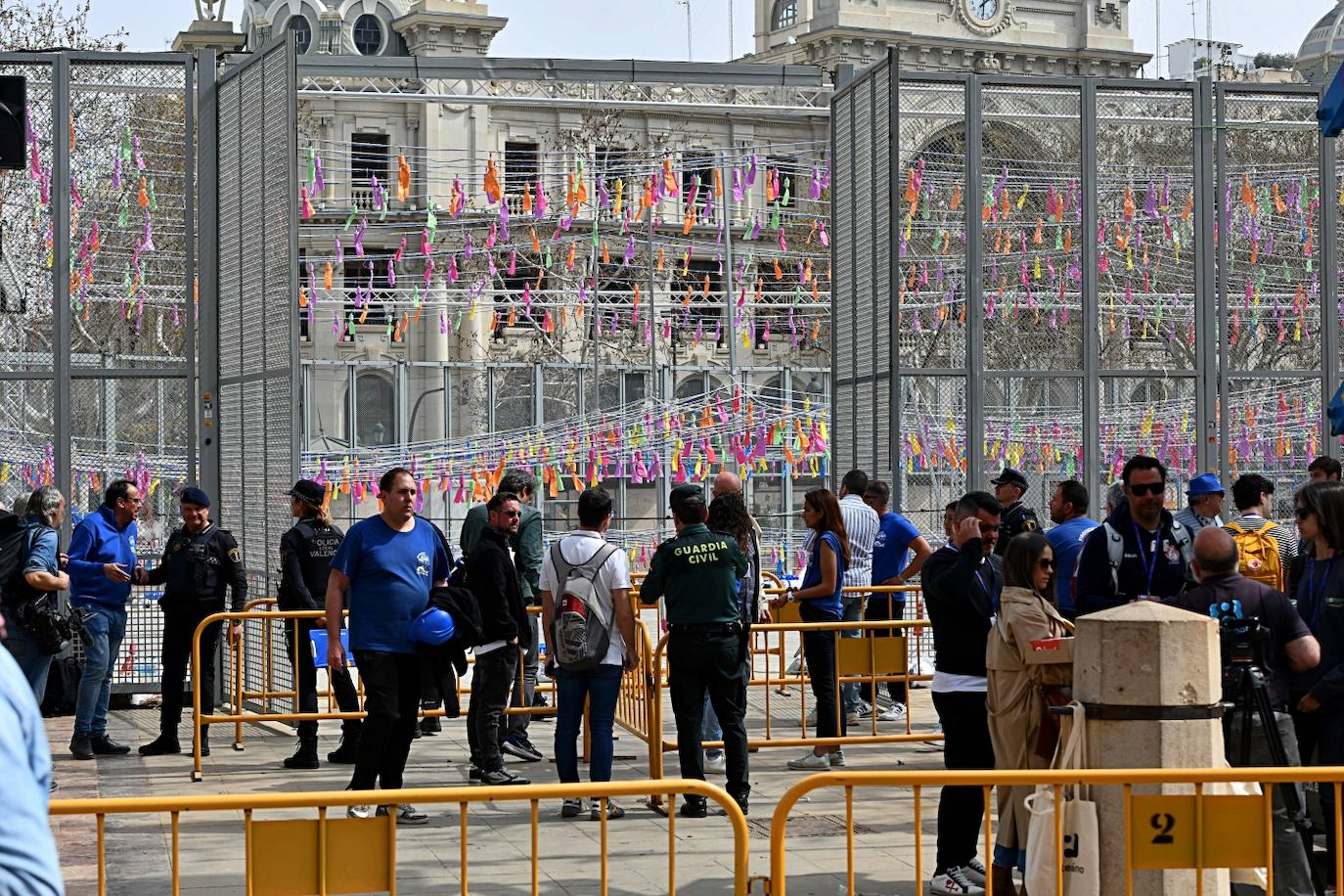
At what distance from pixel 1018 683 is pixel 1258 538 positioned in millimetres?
4613

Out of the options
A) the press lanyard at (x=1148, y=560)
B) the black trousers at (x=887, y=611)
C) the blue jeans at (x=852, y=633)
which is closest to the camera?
the press lanyard at (x=1148, y=560)

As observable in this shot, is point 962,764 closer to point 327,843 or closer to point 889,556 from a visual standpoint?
point 327,843

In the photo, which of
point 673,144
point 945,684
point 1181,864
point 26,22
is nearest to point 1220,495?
point 945,684

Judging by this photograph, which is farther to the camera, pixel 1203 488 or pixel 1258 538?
pixel 1203 488

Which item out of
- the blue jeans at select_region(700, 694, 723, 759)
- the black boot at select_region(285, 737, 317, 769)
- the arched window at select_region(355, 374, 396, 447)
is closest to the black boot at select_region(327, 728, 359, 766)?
the black boot at select_region(285, 737, 317, 769)

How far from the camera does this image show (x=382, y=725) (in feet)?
31.2

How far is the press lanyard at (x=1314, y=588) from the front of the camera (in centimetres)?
812

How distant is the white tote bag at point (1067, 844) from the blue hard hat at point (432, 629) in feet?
12.3

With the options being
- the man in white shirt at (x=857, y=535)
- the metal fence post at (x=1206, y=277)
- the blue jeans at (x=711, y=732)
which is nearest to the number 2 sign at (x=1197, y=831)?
the blue jeans at (x=711, y=732)

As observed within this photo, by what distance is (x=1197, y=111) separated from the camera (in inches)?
638

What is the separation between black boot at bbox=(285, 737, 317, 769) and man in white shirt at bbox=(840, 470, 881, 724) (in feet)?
12.4

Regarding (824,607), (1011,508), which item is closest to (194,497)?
(824,607)

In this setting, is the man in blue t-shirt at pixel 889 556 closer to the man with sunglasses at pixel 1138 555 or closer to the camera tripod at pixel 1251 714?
the man with sunglasses at pixel 1138 555

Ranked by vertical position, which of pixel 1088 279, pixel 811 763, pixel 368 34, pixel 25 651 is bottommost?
pixel 811 763
